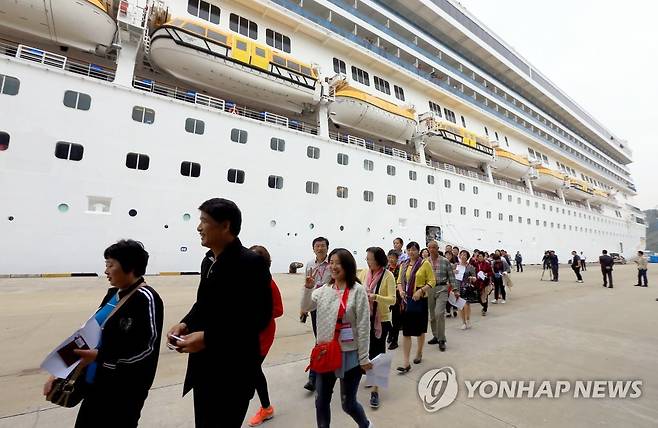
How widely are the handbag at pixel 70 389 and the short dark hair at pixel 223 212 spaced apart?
100cm

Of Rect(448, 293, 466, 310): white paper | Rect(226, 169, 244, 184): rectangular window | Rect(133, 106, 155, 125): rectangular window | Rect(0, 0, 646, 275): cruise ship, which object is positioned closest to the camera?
Rect(448, 293, 466, 310): white paper

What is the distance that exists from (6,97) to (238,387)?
12.4 meters

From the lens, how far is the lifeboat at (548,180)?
2930 cm

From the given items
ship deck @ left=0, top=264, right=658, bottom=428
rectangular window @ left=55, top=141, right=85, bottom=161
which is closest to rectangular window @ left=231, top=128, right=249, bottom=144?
rectangular window @ left=55, top=141, right=85, bottom=161

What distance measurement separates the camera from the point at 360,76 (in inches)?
738

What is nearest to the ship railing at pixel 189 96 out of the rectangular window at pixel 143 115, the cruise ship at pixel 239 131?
the cruise ship at pixel 239 131

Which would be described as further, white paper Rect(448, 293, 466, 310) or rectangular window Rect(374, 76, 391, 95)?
rectangular window Rect(374, 76, 391, 95)

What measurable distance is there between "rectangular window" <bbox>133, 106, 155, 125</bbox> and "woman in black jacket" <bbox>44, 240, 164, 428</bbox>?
1095 cm

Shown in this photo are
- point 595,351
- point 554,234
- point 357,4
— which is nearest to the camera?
point 595,351

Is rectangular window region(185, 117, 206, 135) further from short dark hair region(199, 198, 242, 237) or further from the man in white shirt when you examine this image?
short dark hair region(199, 198, 242, 237)

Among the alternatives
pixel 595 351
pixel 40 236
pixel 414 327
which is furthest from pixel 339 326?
pixel 40 236

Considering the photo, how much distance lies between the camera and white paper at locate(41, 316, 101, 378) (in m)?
1.36

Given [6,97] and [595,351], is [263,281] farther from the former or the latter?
[6,97]

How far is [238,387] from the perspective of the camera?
1.38 metres
